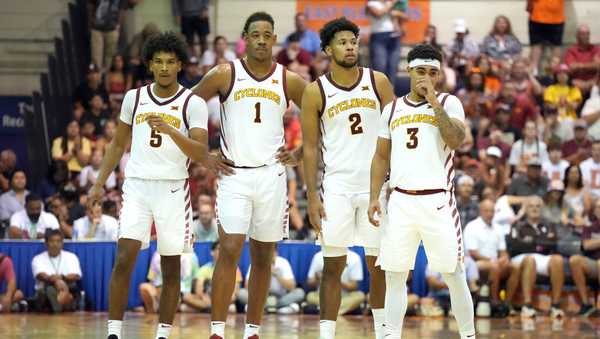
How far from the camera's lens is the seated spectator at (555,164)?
66.5 feet

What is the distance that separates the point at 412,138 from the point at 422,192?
448 millimetres

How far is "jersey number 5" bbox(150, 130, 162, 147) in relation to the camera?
10750 mm

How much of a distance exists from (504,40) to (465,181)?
639 centimetres

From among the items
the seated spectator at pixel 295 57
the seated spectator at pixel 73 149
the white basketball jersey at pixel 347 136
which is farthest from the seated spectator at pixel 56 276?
the white basketball jersey at pixel 347 136

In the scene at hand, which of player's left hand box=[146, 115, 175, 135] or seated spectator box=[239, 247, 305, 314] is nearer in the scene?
player's left hand box=[146, 115, 175, 135]

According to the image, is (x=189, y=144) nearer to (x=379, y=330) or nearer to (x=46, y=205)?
(x=379, y=330)

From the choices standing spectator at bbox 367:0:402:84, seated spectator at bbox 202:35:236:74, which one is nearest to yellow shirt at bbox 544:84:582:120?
standing spectator at bbox 367:0:402:84

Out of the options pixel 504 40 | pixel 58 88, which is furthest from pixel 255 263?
pixel 504 40

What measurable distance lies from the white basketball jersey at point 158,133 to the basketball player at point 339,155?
98 centimetres

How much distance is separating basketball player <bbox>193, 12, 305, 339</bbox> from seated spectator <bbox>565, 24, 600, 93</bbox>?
13044mm

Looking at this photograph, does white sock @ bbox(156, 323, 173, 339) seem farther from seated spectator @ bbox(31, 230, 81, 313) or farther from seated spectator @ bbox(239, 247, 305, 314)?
seated spectator @ bbox(31, 230, 81, 313)

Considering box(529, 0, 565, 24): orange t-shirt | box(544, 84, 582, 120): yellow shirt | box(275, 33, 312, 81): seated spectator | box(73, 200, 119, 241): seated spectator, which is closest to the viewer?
box(73, 200, 119, 241): seated spectator

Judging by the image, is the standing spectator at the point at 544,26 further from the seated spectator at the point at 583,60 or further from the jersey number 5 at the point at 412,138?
the jersey number 5 at the point at 412,138

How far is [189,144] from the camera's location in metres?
10.6
